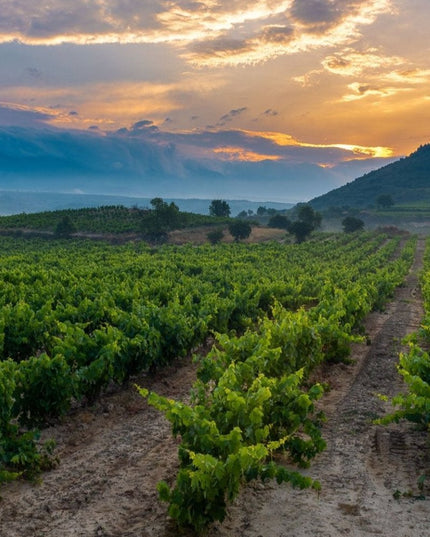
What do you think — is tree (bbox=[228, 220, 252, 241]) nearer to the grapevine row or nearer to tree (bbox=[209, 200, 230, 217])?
tree (bbox=[209, 200, 230, 217])

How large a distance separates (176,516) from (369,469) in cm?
390

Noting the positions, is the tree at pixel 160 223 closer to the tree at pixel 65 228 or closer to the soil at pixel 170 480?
the tree at pixel 65 228

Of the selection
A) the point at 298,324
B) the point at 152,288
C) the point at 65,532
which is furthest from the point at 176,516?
the point at 152,288

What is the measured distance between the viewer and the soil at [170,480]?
23.3 feet

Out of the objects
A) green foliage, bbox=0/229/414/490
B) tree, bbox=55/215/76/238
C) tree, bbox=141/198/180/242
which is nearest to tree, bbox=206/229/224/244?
tree, bbox=141/198/180/242

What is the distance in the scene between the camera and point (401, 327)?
22141mm

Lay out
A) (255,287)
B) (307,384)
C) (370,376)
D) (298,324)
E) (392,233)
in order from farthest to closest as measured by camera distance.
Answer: (392,233), (255,287), (370,376), (307,384), (298,324)

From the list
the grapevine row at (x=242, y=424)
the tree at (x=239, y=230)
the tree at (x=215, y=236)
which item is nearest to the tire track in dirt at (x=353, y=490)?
the grapevine row at (x=242, y=424)

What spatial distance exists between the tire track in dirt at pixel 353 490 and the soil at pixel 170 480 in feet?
0.05

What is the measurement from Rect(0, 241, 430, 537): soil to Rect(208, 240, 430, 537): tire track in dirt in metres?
0.02

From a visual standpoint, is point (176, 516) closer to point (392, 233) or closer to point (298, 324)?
point (298, 324)

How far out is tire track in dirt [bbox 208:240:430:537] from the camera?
7113 millimetres

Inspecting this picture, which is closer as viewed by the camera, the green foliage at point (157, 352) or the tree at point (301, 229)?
the green foliage at point (157, 352)

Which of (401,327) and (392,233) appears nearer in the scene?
(401,327)
